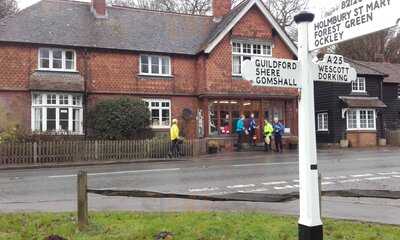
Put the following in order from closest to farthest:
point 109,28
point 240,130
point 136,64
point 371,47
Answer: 1. point 240,130
2. point 136,64
3. point 109,28
4. point 371,47

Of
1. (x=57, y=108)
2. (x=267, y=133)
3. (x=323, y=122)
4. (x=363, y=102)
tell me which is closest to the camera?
(x=57, y=108)

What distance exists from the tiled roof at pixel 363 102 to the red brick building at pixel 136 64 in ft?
22.3

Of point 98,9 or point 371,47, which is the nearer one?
point 98,9

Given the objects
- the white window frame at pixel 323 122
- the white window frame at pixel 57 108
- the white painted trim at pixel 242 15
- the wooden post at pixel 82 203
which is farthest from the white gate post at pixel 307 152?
the white window frame at pixel 323 122

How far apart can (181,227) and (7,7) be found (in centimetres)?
4888

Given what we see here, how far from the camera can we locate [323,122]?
128 feet

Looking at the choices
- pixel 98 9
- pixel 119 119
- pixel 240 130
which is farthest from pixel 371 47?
pixel 119 119

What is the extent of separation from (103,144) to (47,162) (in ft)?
9.15

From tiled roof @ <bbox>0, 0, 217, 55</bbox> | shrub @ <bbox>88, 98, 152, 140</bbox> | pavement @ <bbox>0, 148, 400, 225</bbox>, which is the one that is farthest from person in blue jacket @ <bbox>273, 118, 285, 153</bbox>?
pavement @ <bbox>0, 148, 400, 225</bbox>

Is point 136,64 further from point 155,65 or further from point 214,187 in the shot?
point 214,187

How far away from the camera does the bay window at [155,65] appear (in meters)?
29.5

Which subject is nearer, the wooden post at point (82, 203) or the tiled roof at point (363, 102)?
the wooden post at point (82, 203)

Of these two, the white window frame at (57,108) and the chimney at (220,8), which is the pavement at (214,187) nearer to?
the white window frame at (57,108)

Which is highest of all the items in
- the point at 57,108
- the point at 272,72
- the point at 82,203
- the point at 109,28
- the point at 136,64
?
the point at 109,28
